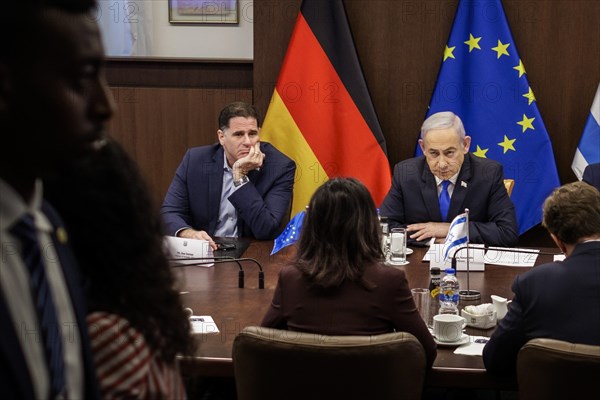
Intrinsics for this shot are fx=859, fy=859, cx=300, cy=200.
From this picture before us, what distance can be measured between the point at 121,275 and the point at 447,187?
3.56m

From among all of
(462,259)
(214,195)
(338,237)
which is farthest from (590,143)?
(338,237)

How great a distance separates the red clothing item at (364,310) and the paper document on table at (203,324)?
1.20ft

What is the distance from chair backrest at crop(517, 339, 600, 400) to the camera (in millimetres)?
2193

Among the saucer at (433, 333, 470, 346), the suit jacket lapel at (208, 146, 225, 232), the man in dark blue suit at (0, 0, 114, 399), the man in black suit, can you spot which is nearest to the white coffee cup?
the saucer at (433, 333, 470, 346)

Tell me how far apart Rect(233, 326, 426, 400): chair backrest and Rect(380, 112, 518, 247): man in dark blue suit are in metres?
1.97

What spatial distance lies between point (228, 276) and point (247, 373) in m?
1.19

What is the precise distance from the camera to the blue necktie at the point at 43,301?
32.7 inches

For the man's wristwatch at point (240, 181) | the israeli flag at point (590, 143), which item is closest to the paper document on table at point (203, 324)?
the man's wristwatch at point (240, 181)

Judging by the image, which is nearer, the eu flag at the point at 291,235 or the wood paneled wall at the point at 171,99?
the eu flag at the point at 291,235

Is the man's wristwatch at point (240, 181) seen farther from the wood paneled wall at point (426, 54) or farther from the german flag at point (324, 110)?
the wood paneled wall at point (426, 54)

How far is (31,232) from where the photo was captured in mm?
844

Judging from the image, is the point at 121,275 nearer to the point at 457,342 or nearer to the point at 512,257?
the point at 457,342

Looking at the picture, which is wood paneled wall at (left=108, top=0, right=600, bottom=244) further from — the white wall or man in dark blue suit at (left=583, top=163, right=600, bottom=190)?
man in dark blue suit at (left=583, top=163, right=600, bottom=190)

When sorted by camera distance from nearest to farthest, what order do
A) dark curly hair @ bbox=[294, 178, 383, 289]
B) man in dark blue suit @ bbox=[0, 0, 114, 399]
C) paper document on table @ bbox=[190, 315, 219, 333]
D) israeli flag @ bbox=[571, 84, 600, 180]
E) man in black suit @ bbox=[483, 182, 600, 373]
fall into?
man in dark blue suit @ bbox=[0, 0, 114, 399] < man in black suit @ bbox=[483, 182, 600, 373] < dark curly hair @ bbox=[294, 178, 383, 289] < paper document on table @ bbox=[190, 315, 219, 333] < israeli flag @ bbox=[571, 84, 600, 180]
